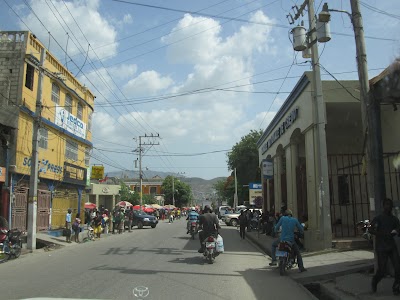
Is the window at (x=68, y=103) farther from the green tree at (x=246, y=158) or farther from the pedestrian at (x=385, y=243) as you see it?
the green tree at (x=246, y=158)

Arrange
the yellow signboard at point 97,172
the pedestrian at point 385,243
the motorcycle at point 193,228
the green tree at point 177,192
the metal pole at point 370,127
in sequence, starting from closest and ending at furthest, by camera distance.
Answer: the pedestrian at point 385,243
the metal pole at point 370,127
the motorcycle at point 193,228
the yellow signboard at point 97,172
the green tree at point 177,192

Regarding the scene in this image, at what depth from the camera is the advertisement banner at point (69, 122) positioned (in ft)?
85.5

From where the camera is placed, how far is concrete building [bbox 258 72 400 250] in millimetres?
14873

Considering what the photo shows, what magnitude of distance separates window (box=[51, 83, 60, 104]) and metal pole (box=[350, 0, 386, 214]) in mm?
19752

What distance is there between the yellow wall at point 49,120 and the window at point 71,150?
33 cm

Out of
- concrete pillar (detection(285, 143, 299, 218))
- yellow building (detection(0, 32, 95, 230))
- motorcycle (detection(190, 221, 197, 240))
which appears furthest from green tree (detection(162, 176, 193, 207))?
concrete pillar (detection(285, 143, 299, 218))

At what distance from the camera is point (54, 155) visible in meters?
25.8

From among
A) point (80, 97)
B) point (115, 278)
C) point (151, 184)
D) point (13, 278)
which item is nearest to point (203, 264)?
point (115, 278)

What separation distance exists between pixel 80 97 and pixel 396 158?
22581mm

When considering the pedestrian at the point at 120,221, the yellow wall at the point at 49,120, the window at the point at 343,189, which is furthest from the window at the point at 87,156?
the window at the point at 343,189

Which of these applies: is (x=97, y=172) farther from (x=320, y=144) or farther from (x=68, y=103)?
(x=320, y=144)

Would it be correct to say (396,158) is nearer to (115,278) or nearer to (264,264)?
(264,264)

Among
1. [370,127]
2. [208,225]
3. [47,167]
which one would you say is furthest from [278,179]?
[370,127]

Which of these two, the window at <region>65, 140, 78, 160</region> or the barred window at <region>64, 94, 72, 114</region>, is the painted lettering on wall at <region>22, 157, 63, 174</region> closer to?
the window at <region>65, 140, 78, 160</region>
